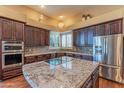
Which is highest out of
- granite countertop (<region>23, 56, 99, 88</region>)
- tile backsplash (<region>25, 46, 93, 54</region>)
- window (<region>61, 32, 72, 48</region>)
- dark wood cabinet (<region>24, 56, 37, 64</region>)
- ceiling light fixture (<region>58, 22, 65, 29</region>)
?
ceiling light fixture (<region>58, 22, 65, 29</region>)

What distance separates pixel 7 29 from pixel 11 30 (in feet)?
0.48

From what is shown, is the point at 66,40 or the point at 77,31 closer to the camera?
the point at 77,31

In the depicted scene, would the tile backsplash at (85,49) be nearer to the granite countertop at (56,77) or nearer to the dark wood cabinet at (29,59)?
the dark wood cabinet at (29,59)

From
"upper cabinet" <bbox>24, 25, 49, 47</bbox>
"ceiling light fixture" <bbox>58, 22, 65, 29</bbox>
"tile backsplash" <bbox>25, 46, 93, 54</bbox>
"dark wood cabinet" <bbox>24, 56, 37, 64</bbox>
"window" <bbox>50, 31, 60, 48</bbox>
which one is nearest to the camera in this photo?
"dark wood cabinet" <bbox>24, 56, 37, 64</bbox>

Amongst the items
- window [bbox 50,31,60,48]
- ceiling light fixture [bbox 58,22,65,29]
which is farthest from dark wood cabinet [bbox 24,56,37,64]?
ceiling light fixture [bbox 58,22,65,29]

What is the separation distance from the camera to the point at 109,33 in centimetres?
359

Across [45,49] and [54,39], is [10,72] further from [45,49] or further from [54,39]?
[54,39]

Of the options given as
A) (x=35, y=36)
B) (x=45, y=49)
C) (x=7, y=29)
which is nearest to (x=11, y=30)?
(x=7, y=29)

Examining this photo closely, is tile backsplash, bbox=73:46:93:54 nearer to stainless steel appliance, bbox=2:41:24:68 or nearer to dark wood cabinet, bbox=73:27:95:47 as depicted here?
dark wood cabinet, bbox=73:27:95:47

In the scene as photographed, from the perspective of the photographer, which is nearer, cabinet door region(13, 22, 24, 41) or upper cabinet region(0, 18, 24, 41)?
upper cabinet region(0, 18, 24, 41)

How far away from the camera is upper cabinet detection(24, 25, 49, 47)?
173 inches

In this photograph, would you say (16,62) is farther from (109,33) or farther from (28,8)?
(109,33)
